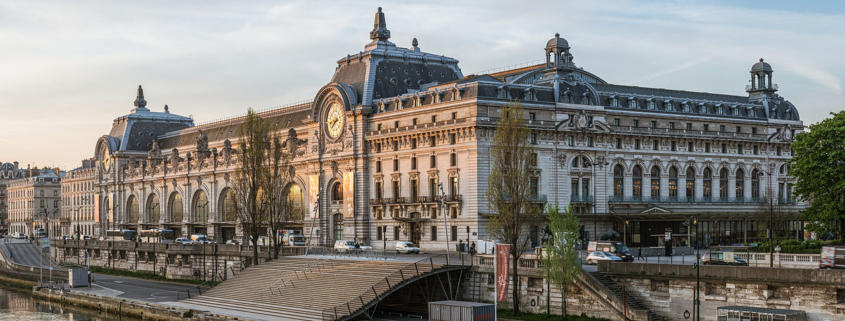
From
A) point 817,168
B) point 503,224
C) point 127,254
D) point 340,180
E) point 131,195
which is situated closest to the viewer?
point 503,224

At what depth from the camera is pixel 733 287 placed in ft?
203

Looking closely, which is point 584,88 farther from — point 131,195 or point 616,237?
point 131,195

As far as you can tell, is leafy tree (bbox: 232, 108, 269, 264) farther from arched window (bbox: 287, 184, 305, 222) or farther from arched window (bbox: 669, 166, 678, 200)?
arched window (bbox: 669, 166, 678, 200)

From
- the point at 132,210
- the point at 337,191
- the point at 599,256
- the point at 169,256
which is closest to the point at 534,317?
the point at 599,256

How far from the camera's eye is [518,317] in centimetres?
6888

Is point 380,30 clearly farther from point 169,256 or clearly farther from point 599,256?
point 599,256

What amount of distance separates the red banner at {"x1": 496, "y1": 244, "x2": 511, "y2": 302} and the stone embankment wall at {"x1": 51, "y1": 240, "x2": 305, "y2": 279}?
3333cm

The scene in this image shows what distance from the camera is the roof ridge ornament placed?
12606 cm

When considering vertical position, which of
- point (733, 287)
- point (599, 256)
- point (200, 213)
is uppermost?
point (200, 213)

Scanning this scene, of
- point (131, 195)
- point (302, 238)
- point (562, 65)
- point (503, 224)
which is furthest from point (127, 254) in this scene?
point (503, 224)

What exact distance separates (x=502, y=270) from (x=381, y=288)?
→ 9650 mm

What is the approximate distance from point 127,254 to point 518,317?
80946 mm

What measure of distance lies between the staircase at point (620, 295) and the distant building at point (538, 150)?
31.3 meters

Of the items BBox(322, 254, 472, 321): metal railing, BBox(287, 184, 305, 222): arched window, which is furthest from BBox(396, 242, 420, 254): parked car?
BBox(287, 184, 305, 222): arched window
